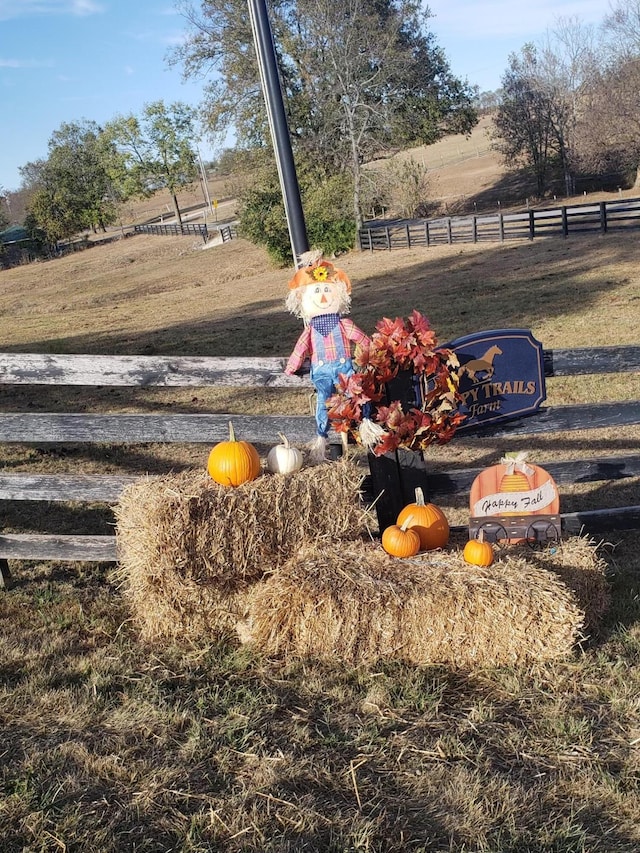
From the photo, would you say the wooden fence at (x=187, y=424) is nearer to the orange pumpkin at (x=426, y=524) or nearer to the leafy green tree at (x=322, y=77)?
the orange pumpkin at (x=426, y=524)

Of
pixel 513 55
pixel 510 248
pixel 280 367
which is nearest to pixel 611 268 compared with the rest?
pixel 510 248

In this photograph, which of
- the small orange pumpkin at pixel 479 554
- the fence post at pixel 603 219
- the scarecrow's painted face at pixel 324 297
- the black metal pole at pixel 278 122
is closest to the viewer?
the small orange pumpkin at pixel 479 554

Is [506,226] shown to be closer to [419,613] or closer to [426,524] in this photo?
[426,524]

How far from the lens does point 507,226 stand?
3069 centimetres

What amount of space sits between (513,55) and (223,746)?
52192 mm

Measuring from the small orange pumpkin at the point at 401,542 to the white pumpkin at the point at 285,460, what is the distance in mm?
698

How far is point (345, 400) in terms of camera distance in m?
4.35

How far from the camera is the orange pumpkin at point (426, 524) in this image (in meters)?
4.41

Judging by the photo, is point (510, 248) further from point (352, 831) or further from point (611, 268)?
point (352, 831)

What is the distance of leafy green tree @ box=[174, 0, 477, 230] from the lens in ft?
116

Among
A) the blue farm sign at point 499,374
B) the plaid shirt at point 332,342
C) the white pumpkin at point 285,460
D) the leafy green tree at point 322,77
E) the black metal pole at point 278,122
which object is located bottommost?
the white pumpkin at point 285,460

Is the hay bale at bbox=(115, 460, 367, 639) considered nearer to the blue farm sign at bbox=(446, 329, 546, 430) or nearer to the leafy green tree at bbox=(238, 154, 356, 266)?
the blue farm sign at bbox=(446, 329, 546, 430)

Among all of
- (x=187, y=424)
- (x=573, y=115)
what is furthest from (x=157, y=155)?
(x=187, y=424)

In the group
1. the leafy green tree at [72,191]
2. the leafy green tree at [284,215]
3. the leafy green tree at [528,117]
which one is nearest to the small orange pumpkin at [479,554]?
the leafy green tree at [284,215]
